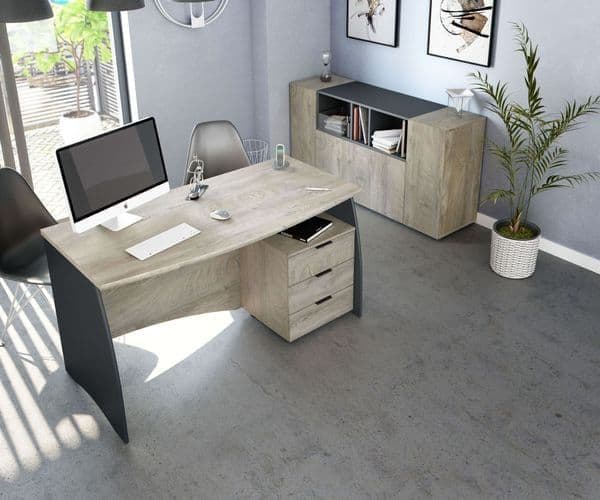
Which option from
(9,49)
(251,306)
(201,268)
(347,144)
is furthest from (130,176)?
(347,144)

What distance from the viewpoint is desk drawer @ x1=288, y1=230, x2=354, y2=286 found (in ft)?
12.7

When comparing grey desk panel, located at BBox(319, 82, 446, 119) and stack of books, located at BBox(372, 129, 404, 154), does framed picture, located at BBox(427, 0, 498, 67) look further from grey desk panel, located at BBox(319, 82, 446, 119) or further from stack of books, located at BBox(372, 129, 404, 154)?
stack of books, located at BBox(372, 129, 404, 154)

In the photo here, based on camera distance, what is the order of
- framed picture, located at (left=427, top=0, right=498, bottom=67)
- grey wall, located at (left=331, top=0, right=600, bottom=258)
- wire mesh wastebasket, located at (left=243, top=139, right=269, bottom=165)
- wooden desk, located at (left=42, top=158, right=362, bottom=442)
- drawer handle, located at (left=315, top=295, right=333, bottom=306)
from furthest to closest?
wire mesh wastebasket, located at (left=243, top=139, right=269, bottom=165) → framed picture, located at (left=427, top=0, right=498, bottom=67) → grey wall, located at (left=331, top=0, right=600, bottom=258) → drawer handle, located at (left=315, top=295, right=333, bottom=306) → wooden desk, located at (left=42, top=158, right=362, bottom=442)

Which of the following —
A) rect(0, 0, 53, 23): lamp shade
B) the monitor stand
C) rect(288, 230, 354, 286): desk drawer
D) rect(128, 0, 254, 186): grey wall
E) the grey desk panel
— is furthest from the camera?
rect(128, 0, 254, 186): grey wall

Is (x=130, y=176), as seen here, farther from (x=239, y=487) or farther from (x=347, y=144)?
(x=347, y=144)

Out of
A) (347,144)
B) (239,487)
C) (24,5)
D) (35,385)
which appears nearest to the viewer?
(24,5)

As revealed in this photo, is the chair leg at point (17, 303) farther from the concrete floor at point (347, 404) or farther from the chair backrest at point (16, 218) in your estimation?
the chair backrest at point (16, 218)

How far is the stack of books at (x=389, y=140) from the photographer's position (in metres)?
5.23

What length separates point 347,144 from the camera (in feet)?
18.4

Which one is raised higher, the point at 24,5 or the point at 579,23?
the point at 24,5

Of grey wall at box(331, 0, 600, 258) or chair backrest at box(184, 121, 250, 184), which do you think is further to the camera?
chair backrest at box(184, 121, 250, 184)

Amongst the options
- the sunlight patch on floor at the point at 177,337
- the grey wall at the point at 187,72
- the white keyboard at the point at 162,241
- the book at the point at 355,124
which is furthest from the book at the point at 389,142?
the white keyboard at the point at 162,241

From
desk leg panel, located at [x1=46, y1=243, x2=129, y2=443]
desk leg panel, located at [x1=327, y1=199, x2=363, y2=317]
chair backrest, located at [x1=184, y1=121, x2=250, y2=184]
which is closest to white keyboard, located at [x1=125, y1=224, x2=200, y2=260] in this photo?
desk leg panel, located at [x1=46, y1=243, x2=129, y2=443]

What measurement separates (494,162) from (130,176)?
2.67 meters
